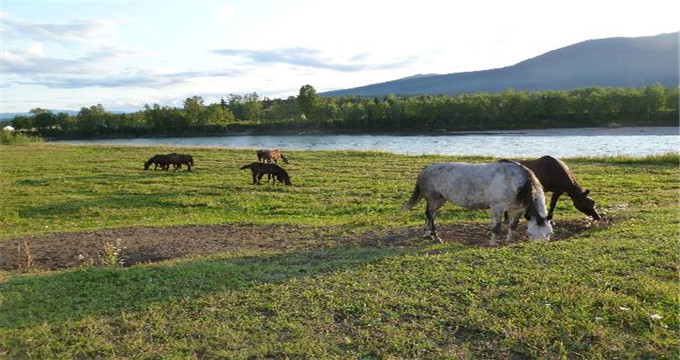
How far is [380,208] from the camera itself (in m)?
17.5

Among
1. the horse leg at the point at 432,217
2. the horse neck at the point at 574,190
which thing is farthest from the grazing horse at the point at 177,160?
the horse neck at the point at 574,190

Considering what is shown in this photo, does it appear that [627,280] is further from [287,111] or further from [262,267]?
[287,111]

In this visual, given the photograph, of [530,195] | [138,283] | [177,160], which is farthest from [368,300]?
[177,160]

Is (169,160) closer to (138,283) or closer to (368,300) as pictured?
(138,283)

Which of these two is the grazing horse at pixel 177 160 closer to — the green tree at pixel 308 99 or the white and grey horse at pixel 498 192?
the white and grey horse at pixel 498 192

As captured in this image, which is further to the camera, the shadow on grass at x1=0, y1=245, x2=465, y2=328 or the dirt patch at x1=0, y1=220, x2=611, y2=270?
the dirt patch at x1=0, y1=220, x2=611, y2=270

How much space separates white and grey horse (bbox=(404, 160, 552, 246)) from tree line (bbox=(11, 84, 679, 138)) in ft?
306

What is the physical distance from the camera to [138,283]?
8.30 m

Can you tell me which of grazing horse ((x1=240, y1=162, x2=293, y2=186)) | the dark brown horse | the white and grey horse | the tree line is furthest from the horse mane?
the tree line

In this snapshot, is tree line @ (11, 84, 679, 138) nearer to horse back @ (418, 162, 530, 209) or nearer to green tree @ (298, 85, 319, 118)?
green tree @ (298, 85, 319, 118)

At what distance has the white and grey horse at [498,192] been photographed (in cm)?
1097

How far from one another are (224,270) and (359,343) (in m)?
3.68

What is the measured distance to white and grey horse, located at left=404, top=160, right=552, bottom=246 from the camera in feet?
36.0

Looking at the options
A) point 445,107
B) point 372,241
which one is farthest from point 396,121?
point 372,241
